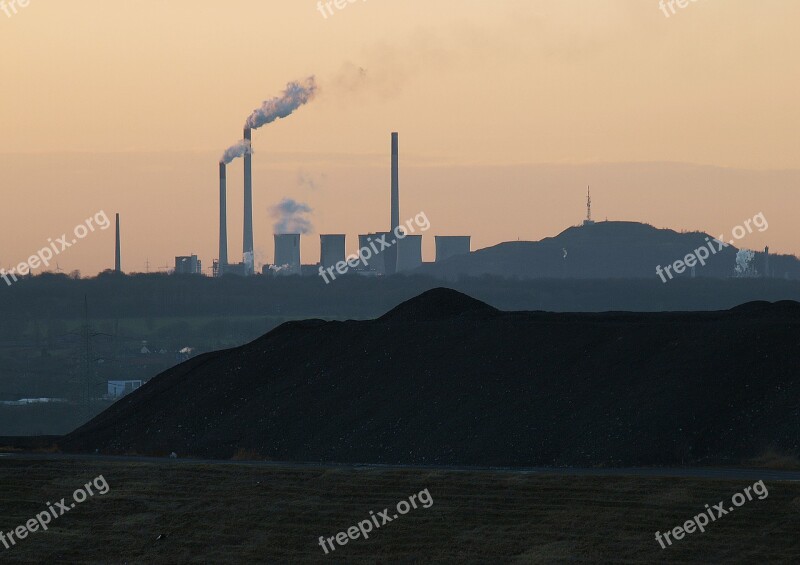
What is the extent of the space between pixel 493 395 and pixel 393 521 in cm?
2045

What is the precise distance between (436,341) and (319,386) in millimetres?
5791

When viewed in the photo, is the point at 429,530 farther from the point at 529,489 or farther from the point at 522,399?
the point at 522,399

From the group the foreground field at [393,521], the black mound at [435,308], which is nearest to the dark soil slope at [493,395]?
the black mound at [435,308]

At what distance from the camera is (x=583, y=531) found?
36.0m

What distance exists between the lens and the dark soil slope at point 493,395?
5225 cm

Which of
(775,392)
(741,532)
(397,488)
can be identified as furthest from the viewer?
(775,392)

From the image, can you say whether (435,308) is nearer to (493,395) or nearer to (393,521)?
(493,395)

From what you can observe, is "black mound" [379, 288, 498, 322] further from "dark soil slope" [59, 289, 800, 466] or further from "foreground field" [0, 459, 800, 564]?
"foreground field" [0, 459, 800, 564]

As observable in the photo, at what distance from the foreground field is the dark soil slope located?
34.8 feet

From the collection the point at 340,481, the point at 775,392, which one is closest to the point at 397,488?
the point at 340,481

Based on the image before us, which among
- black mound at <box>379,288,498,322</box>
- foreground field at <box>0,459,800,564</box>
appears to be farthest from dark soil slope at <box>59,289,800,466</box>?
foreground field at <box>0,459,800,564</box>

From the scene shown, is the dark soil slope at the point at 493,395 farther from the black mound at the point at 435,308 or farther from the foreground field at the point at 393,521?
the foreground field at the point at 393,521

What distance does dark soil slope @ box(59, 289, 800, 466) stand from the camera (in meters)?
52.2

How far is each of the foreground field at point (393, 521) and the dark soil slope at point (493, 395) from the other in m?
10.6
